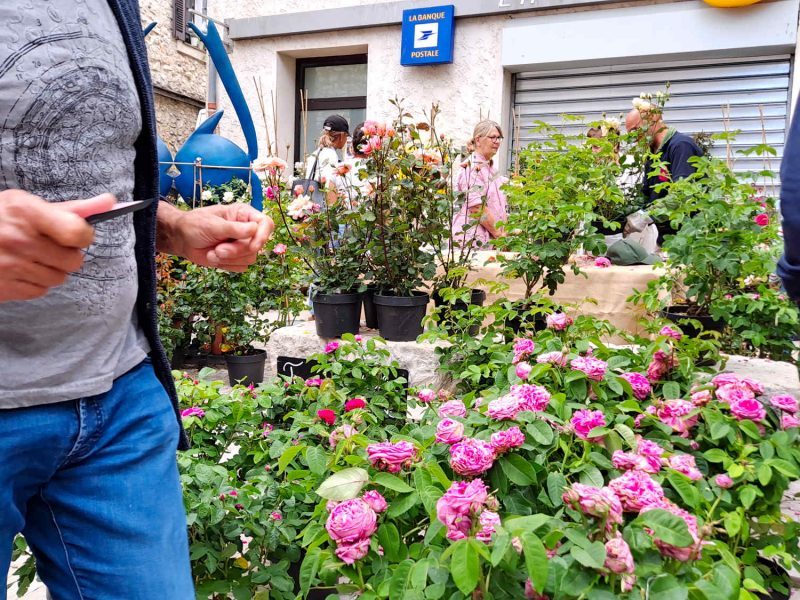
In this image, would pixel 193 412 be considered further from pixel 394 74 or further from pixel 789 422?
pixel 394 74

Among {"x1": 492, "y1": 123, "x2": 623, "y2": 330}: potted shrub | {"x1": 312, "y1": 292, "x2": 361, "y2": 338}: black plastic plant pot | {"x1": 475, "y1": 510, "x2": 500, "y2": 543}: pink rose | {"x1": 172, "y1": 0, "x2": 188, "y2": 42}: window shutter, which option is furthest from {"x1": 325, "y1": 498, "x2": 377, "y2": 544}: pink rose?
{"x1": 172, "y1": 0, "x2": 188, "y2": 42}: window shutter

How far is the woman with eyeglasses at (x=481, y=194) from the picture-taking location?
153 inches

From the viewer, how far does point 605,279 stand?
390 cm

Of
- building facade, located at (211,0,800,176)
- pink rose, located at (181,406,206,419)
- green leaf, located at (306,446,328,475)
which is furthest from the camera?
building facade, located at (211,0,800,176)

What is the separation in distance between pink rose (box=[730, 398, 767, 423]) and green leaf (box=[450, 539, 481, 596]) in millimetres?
954

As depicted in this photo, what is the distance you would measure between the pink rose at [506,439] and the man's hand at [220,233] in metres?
0.59

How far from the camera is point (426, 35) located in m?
9.03

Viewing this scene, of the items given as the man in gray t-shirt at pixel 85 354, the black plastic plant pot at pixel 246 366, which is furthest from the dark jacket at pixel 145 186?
the black plastic plant pot at pixel 246 366

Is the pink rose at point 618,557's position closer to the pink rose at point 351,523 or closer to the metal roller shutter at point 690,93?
the pink rose at point 351,523

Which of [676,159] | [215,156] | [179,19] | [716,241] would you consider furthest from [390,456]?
[179,19]

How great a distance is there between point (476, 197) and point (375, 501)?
309cm

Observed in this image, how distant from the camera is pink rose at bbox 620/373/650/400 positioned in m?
1.92

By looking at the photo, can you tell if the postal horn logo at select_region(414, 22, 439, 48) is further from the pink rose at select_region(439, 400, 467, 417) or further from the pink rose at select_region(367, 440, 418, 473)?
the pink rose at select_region(367, 440, 418, 473)

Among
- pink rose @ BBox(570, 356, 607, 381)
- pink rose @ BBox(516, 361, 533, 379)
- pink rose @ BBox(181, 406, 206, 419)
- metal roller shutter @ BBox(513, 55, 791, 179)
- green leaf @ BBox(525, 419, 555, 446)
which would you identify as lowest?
pink rose @ BBox(181, 406, 206, 419)
